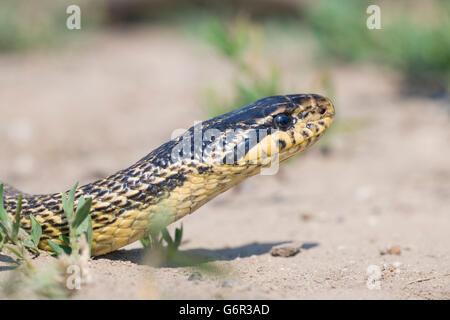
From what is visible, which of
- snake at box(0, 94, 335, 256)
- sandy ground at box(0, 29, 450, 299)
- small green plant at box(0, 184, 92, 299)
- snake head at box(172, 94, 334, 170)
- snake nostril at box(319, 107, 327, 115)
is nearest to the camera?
small green plant at box(0, 184, 92, 299)

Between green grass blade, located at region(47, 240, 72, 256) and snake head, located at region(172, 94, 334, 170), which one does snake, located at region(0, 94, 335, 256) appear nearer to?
snake head, located at region(172, 94, 334, 170)

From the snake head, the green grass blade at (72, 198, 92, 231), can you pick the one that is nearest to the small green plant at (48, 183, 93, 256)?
the green grass blade at (72, 198, 92, 231)

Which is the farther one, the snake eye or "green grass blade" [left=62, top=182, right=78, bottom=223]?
the snake eye

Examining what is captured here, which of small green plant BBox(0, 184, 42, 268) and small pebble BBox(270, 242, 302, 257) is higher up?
small green plant BBox(0, 184, 42, 268)

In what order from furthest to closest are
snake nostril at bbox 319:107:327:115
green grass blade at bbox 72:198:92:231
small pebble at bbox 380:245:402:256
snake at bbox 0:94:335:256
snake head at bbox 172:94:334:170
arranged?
1. small pebble at bbox 380:245:402:256
2. snake nostril at bbox 319:107:327:115
3. snake head at bbox 172:94:334:170
4. snake at bbox 0:94:335:256
5. green grass blade at bbox 72:198:92:231

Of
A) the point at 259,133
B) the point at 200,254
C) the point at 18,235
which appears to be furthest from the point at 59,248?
the point at 259,133

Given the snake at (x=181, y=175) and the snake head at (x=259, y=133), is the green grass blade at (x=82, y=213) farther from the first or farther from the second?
the snake head at (x=259, y=133)

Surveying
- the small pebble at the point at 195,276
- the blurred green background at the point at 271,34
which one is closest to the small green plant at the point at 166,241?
the small pebble at the point at 195,276
